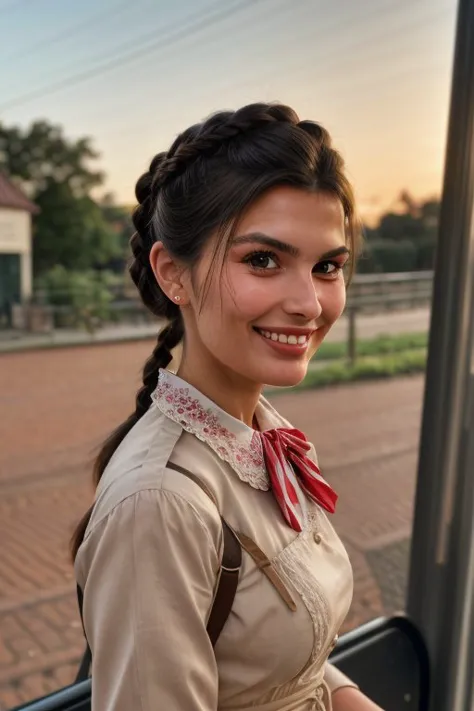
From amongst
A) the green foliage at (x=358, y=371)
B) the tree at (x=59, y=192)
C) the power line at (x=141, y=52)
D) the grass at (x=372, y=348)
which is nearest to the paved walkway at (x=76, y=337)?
the tree at (x=59, y=192)

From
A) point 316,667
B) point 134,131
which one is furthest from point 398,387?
point 316,667

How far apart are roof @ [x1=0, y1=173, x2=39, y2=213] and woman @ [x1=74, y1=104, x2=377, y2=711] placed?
2.68 feet

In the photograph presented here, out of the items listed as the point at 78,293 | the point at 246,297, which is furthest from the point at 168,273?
the point at 78,293

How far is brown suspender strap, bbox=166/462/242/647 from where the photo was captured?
2.52 ft

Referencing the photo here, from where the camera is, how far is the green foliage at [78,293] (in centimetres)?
177

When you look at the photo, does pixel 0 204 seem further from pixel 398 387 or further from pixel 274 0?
pixel 398 387

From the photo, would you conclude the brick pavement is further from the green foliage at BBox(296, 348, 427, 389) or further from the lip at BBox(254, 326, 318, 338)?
the green foliage at BBox(296, 348, 427, 389)

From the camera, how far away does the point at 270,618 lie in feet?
2.61

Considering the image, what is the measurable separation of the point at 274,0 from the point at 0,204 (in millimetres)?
1073

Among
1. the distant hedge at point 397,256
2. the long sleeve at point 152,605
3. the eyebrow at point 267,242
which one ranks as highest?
the distant hedge at point 397,256

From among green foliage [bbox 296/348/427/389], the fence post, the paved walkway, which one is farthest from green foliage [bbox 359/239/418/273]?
green foliage [bbox 296/348/427/389]

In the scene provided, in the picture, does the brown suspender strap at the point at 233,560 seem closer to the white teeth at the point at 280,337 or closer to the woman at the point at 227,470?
the woman at the point at 227,470

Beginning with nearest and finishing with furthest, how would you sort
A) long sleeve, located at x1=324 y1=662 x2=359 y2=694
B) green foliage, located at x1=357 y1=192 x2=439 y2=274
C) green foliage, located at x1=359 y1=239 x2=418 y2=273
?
long sleeve, located at x1=324 y1=662 x2=359 y2=694 → green foliage, located at x1=357 y1=192 x2=439 y2=274 → green foliage, located at x1=359 y1=239 x2=418 y2=273

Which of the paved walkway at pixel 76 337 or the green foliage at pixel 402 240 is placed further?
the green foliage at pixel 402 240
